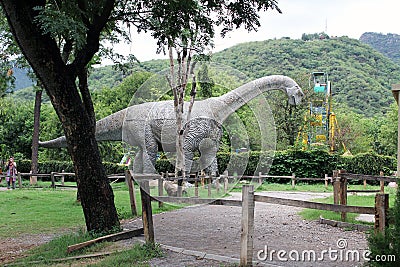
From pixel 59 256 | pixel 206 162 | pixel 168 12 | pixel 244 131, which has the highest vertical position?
pixel 168 12

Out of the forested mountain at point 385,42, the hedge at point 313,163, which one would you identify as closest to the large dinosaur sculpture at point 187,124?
the hedge at point 313,163

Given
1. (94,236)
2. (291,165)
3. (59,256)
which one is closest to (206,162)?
(94,236)

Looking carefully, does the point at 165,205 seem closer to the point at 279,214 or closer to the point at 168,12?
the point at 279,214

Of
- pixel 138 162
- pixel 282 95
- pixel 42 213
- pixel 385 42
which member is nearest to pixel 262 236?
pixel 42 213

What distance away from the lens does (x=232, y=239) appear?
744cm

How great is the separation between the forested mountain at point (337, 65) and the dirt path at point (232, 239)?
30894 millimetres

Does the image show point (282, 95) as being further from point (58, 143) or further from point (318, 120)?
point (58, 143)

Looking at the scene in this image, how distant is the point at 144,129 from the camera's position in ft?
46.5

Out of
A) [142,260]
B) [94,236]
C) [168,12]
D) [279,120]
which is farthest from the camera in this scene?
[279,120]

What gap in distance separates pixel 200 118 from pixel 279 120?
1582 centimetres

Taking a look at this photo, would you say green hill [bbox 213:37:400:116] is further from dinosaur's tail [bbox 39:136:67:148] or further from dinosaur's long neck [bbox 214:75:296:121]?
dinosaur's long neck [bbox 214:75:296:121]

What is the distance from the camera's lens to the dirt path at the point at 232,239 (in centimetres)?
591

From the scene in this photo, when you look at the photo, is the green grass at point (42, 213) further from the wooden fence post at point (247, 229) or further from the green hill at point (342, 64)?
the green hill at point (342, 64)

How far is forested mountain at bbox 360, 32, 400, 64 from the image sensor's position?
8169 centimetres
